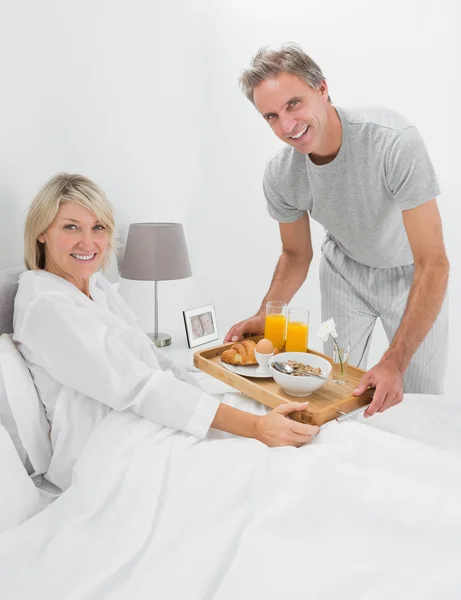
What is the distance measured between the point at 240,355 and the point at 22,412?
0.71m

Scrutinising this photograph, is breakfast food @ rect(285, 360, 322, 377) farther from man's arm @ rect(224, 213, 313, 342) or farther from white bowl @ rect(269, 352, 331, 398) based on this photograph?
man's arm @ rect(224, 213, 313, 342)

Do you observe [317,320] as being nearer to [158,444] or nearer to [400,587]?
[158,444]

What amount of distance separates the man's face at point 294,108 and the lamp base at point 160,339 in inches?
44.6

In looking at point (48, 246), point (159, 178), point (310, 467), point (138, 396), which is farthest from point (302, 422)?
point (159, 178)

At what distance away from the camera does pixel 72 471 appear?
1385mm

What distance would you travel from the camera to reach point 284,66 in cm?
165

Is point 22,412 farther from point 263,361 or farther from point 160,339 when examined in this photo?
point 160,339

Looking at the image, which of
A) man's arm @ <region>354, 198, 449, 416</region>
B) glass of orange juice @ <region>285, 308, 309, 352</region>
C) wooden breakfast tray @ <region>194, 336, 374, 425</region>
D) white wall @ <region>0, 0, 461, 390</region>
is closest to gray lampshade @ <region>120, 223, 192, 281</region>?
white wall @ <region>0, 0, 461, 390</region>

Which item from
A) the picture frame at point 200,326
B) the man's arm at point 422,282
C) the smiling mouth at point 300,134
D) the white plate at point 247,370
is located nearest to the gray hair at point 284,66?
the smiling mouth at point 300,134

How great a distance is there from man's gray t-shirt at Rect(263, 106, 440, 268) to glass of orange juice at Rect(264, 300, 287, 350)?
40cm

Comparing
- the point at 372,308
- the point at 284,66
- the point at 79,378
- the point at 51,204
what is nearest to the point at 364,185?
the point at 284,66

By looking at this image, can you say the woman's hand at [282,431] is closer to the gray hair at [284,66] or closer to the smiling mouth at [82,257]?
the smiling mouth at [82,257]

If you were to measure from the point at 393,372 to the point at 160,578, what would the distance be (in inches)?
35.4

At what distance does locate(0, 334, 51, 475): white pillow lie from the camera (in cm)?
140
